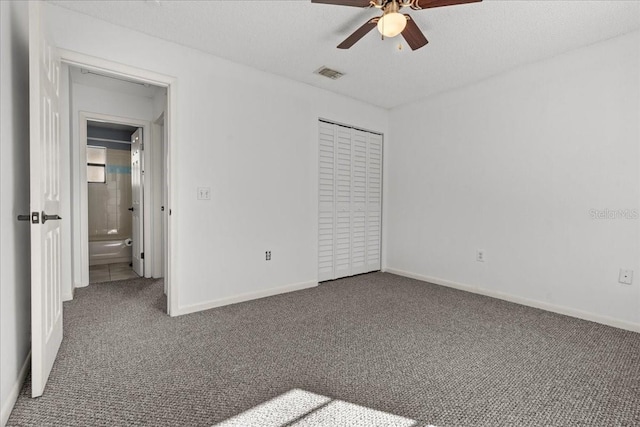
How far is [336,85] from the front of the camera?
3.72 metres

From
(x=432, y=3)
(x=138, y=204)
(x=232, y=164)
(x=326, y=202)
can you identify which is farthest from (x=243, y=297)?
(x=432, y=3)

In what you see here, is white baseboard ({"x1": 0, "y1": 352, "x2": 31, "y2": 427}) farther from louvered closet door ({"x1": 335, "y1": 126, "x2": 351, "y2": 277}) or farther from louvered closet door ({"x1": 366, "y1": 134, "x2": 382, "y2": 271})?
louvered closet door ({"x1": 366, "y1": 134, "x2": 382, "y2": 271})

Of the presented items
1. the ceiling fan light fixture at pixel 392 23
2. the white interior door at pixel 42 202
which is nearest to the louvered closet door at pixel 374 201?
the ceiling fan light fixture at pixel 392 23

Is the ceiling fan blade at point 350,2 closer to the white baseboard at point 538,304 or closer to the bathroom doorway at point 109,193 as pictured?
the white baseboard at point 538,304

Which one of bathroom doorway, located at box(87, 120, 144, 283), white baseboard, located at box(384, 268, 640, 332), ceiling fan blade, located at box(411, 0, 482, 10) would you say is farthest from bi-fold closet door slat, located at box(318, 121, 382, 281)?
bathroom doorway, located at box(87, 120, 144, 283)

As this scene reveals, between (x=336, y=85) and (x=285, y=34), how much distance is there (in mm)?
1196

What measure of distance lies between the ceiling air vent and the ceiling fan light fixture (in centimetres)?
133

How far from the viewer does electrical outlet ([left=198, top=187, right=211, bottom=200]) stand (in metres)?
2.93

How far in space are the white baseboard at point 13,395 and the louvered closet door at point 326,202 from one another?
107 inches

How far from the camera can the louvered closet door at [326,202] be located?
12.9ft

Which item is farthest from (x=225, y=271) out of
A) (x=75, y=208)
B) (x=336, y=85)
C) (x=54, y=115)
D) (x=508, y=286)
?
(x=508, y=286)

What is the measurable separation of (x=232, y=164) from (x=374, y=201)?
2181 millimetres

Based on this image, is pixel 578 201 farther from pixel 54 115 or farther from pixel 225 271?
pixel 54 115

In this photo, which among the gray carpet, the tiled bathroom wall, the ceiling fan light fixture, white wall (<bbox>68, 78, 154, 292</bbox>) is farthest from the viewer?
the tiled bathroom wall
